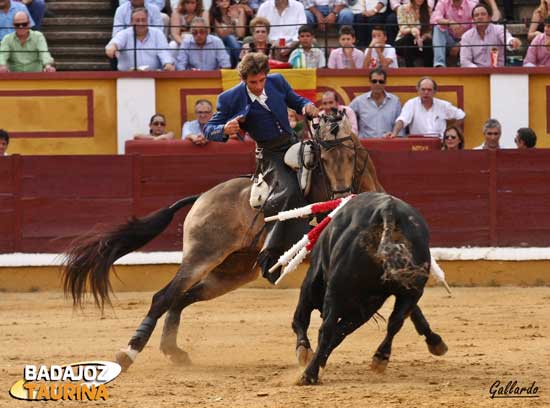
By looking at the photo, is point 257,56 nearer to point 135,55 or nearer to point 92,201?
point 92,201

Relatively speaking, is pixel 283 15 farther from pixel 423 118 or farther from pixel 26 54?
pixel 26 54

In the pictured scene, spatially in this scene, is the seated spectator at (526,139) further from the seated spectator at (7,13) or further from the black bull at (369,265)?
the black bull at (369,265)

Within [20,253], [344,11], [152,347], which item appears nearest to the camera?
[152,347]

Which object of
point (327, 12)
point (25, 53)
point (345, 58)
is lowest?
point (345, 58)

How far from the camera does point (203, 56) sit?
12.0 meters

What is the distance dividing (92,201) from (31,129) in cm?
144

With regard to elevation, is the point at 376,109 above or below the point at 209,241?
above

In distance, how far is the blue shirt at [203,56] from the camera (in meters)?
11.9

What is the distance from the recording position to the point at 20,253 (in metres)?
10.9

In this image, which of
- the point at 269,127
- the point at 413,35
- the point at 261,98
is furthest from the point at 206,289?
the point at 413,35

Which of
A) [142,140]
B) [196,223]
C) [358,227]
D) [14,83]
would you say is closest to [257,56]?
[196,223]

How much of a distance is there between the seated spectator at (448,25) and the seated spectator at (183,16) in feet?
6.95

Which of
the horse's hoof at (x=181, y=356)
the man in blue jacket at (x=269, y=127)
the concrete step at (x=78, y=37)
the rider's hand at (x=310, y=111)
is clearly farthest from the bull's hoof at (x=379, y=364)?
the concrete step at (x=78, y=37)

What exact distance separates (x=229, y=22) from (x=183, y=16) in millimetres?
431
